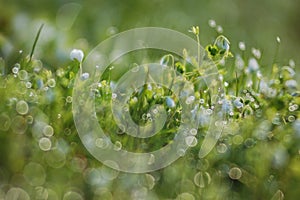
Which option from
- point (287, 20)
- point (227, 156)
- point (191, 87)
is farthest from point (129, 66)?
point (287, 20)

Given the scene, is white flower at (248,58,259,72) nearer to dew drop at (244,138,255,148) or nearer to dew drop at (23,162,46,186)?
dew drop at (244,138,255,148)

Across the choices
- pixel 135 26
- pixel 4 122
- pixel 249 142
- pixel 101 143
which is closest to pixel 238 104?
pixel 249 142

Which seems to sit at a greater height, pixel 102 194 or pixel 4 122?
pixel 4 122

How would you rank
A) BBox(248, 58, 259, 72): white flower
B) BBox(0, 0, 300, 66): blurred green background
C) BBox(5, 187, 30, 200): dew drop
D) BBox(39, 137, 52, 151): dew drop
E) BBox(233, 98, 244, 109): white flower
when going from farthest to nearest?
BBox(0, 0, 300, 66): blurred green background, BBox(248, 58, 259, 72): white flower, BBox(233, 98, 244, 109): white flower, BBox(39, 137, 52, 151): dew drop, BBox(5, 187, 30, 200): dew drop

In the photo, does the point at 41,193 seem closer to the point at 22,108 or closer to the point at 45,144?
the point at 45,144

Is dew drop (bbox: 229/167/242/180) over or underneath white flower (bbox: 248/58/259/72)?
underneath

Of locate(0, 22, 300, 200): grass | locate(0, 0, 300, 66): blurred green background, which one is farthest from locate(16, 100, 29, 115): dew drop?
locate(0, 0, 300, 66): blurred green background

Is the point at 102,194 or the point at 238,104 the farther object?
the point at 238,104

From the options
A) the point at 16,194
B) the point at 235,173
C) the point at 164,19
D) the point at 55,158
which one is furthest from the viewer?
the point at 164,19
